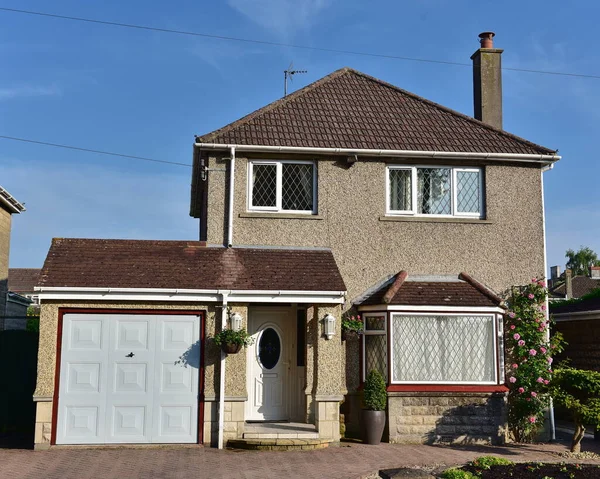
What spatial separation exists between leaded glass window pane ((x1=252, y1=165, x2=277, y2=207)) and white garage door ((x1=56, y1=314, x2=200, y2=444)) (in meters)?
3.05

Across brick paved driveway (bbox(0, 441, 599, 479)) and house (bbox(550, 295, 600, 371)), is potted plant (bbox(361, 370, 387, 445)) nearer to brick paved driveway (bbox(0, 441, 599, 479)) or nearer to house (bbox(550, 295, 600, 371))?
brick paved driveway (bbox(0, 441, 599, 479))

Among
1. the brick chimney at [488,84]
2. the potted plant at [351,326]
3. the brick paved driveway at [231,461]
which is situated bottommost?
the brick paved driveway at [231,461]

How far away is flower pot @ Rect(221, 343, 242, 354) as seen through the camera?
12344 millimetres

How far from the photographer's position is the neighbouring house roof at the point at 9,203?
16.9m

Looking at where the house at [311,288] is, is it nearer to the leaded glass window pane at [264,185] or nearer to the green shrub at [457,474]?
the leaded glass window pane at [264,185]

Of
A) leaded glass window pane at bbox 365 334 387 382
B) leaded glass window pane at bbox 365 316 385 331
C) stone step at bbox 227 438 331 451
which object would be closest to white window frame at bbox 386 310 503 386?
leaded glass window pane at bbox 365 334 387 382

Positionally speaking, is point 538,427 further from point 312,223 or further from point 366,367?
point 312,223

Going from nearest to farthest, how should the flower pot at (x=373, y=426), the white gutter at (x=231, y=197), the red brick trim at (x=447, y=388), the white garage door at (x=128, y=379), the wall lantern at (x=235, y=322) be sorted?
the white garage door at (x=128, y=379), the wall lantern at (x=235, y=322), the flower pot at (x=373, y=426), the red brick trim at (x=447, y=388), the white gutter at (x=231, y=197)

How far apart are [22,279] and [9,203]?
107 feet

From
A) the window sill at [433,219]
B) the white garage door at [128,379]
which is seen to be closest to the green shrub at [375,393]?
the white garage door at [128,379]

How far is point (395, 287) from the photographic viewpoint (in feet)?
45.4

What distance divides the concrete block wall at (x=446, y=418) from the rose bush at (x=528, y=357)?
1.49 feet

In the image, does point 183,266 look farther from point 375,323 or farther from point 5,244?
point 5,244

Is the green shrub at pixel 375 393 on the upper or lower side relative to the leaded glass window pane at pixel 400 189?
lower
